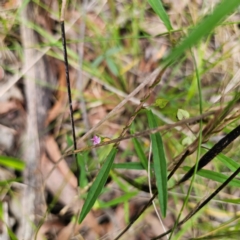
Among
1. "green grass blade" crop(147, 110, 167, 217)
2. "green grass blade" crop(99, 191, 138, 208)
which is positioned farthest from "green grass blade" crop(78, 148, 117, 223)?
"green grass blade" crop(99, 191, 138, 208)

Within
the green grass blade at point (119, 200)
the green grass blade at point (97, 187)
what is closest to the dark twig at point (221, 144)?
the green grass blade at point (97, 187)

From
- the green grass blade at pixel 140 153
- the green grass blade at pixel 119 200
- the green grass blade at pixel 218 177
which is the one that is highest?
the green grass blade at pixel 140 153

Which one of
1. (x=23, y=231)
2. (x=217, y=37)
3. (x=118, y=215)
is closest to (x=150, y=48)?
(x=217, y=37)

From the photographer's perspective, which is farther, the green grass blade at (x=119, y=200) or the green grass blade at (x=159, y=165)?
the green grass blade at (x=119, y=200)

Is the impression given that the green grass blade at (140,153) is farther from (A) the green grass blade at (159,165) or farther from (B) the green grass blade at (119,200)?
(B) the green grass blade at (119,200)

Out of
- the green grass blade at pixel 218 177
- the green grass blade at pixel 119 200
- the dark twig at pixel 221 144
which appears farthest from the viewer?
the green grass blade at pixel 119 200

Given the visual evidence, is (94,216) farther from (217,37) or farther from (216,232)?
(217,37)

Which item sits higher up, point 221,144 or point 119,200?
point 221,144

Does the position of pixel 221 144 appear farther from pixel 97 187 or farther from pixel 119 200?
pixel 119 200

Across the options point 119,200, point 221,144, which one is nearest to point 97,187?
point 221,144

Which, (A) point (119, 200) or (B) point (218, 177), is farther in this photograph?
(A) point (119, 200)

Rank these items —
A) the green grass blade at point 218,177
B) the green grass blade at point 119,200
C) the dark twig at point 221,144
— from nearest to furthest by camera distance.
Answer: the dark twig at point 221,144 → the green grass blade at point 218,177 → the green grass blade at point 119,200
